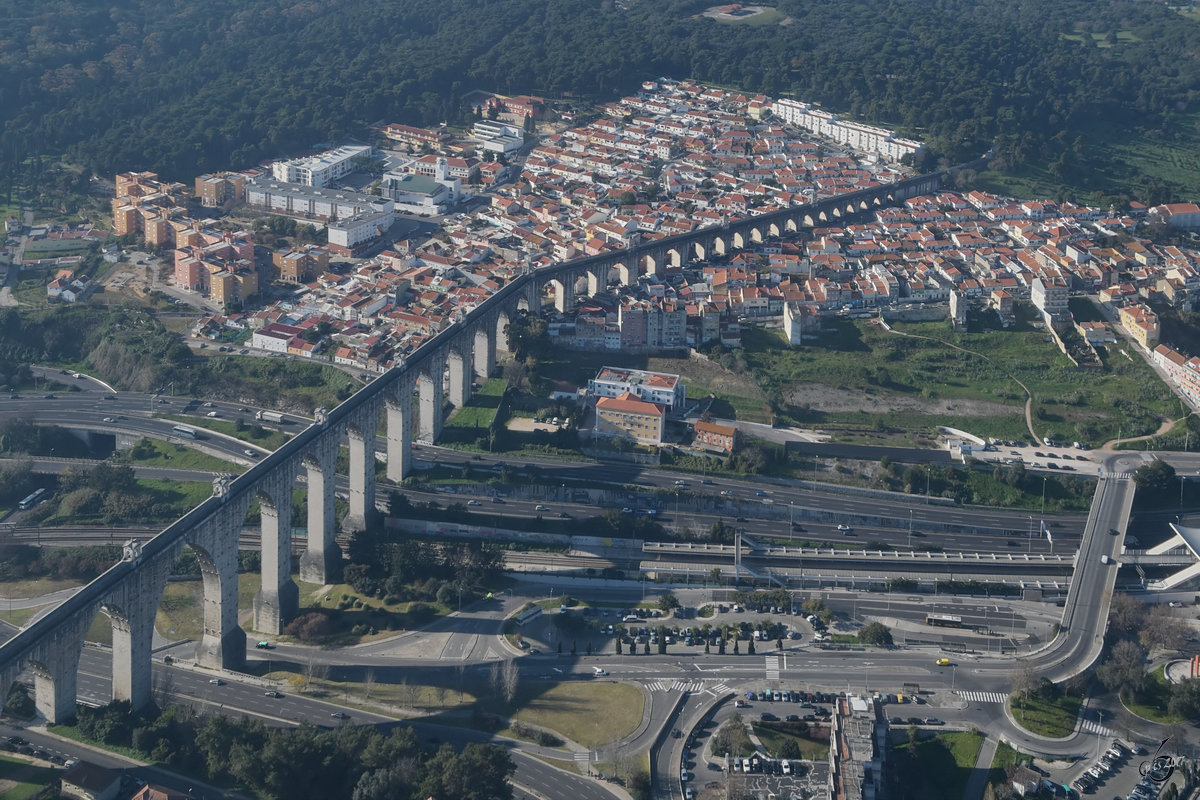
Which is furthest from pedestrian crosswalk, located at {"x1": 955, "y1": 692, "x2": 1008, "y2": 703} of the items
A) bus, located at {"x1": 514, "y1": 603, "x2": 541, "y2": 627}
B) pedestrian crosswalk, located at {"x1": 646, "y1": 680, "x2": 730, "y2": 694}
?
bus, located at {"x1": 514, "y1": 603, "x2": 541, "y2": 627}

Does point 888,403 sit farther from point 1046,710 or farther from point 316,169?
point 316,169

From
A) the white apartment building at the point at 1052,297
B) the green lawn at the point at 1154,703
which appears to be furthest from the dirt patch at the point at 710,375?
the green lawn at the point at 1154,703

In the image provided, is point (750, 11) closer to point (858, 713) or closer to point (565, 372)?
point (565, 372)

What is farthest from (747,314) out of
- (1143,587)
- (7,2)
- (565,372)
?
(7,2)

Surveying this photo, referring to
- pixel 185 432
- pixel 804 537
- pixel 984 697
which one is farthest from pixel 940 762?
pixel 185 432

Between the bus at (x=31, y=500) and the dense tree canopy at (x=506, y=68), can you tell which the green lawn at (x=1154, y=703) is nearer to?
the bus at (x=31, y=500)

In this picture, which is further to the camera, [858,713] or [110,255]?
[110,255]

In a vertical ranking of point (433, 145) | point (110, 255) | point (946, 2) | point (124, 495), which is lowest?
point (124, 495)
